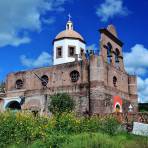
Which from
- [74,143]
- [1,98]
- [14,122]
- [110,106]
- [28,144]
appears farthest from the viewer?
[1,98]

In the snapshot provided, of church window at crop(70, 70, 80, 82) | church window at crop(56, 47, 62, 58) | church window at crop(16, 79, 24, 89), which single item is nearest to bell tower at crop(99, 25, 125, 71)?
church window at crop(70, 70, 80, 82)

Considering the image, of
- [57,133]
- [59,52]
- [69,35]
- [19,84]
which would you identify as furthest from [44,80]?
[57,133]

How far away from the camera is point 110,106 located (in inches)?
1340

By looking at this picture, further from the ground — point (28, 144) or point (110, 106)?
point (110, 106)

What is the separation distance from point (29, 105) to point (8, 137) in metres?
19.9

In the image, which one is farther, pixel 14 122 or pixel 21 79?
pixel 21 79

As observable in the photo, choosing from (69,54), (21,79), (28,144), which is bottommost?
(28,144)

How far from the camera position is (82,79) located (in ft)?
113

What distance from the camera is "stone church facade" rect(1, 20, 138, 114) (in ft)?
108

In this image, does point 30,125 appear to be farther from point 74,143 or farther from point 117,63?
point 117,63

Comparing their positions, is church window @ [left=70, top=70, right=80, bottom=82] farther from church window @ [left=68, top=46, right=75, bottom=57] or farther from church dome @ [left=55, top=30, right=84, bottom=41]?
church dome @ [left=55, top=30, right=84, bottom=41]

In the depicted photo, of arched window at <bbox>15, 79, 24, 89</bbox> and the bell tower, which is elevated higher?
the bell tower

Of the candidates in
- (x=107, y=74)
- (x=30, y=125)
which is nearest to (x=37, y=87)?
(x=107, y=74)

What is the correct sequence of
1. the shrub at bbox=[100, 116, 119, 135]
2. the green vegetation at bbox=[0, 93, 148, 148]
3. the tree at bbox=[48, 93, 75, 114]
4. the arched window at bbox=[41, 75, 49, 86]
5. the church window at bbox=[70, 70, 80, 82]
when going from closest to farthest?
the green vegetation at bbox=[0, 93, 148, 148] → the shrub at bbox=[100, 116, 119, 135] → the tree at bbox=[48, 93, 75, 114] → the church window at bbox=[70, 70, 80, 82] → the arched window at bbox=[41, 75, 49, 86]
